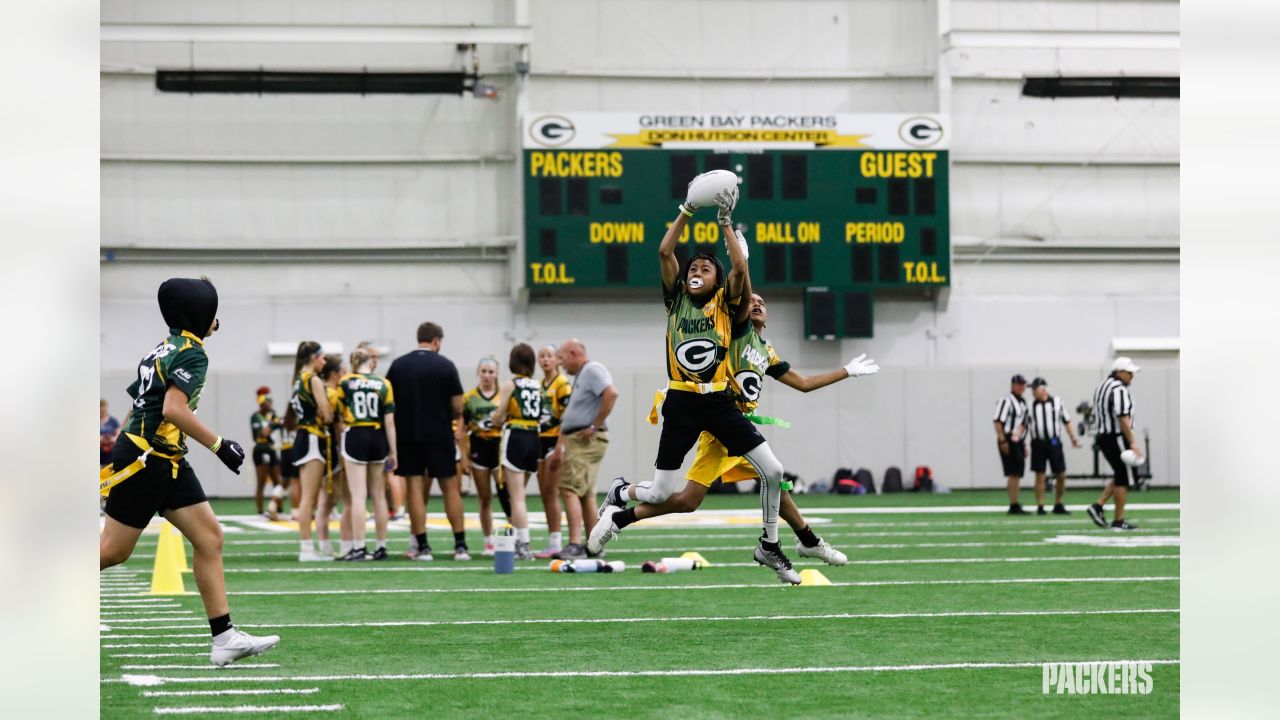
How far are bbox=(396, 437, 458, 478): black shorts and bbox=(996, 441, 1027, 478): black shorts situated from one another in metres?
9.71

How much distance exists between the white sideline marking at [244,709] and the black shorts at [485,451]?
7977mm

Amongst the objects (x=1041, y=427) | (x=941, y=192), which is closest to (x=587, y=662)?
(x=1041, y=427)

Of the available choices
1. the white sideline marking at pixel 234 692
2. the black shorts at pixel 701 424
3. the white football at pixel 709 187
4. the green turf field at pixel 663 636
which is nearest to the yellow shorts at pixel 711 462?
the black shorts at pixel 701 424

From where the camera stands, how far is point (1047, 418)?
21.8 m

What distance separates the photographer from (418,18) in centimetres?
3039

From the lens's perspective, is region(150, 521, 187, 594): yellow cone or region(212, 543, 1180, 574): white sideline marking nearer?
region(150, 521, 187, 594): yellow cone

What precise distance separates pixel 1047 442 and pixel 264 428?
11.3m

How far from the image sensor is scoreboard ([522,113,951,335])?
90.1 ft

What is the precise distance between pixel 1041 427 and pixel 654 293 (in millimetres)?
10140

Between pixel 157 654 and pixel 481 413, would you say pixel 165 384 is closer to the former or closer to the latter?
pixel 157 654

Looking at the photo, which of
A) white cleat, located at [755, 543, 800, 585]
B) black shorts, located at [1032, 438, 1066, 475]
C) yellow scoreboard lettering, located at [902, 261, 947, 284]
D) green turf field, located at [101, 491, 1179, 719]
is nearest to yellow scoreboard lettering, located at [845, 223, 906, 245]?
yellow scoreboard lettering, located at [902, 261, 947, 284]

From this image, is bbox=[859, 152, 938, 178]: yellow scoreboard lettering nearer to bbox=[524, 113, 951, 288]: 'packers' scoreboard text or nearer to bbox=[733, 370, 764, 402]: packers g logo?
bbox=[524, 113, 951, 288]: 'packers' scoreboard text

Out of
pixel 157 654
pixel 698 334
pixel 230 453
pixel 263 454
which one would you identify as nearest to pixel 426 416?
pixel 698 334

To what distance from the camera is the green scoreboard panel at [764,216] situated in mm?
27453
